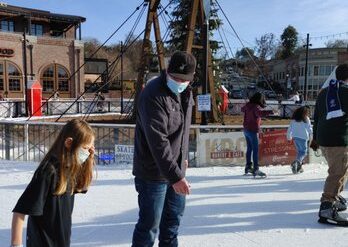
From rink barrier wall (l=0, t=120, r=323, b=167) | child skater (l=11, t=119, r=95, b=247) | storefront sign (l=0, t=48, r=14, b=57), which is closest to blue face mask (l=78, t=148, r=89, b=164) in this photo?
child skater (l=11, t=119, r=95, b=247)

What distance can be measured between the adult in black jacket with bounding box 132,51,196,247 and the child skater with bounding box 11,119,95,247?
534 millimetres

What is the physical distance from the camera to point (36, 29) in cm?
4203

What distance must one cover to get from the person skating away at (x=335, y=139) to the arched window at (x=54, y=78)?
1479 inches

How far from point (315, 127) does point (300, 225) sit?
46.2 inches

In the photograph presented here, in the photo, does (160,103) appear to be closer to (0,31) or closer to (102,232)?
(102,232)

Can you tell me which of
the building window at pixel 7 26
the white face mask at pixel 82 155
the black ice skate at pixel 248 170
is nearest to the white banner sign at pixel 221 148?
the black ice skate at pixel 248 170

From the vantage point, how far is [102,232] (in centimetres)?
453

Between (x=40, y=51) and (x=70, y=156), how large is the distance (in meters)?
39.9

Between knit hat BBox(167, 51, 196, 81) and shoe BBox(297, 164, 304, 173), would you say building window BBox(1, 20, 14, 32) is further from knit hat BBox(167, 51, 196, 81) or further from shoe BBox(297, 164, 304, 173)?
knit hat BBox(167, 51, 196, 81)

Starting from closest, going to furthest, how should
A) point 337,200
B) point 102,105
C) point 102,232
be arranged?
point 102,232 → point 337,200 → point 102,105

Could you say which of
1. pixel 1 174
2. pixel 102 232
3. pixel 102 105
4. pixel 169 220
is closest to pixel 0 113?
pixel 102 105

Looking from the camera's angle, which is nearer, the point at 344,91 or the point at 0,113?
the point at 344,91

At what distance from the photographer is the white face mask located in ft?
8.19

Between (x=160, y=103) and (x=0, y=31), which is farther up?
(x=0, y=31)
